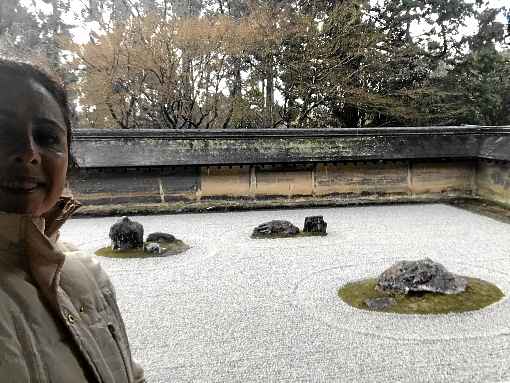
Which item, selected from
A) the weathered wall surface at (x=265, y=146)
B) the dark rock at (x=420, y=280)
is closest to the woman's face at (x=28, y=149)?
the dark rock at (x=420, y=280)

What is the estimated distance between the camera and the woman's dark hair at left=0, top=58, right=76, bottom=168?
118cm

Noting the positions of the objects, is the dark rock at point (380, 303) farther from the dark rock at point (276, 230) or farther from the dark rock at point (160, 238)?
the dark rock at point (160, 238)

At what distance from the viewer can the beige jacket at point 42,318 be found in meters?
1.10

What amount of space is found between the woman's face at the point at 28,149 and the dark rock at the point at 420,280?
5604 mm

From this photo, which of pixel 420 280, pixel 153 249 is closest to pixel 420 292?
pixel 420 280

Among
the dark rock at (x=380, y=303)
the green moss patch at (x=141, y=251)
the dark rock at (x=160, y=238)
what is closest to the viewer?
the dark rock at (x=380, y=303)

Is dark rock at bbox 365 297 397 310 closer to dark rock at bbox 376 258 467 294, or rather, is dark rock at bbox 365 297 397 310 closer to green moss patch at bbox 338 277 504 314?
green moss patch at bbox 338 277 504 314

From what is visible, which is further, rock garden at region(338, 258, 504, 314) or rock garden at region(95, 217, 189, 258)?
rock garden at region(95, 217, 189, 258)

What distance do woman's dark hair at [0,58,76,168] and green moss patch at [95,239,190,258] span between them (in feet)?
24.2

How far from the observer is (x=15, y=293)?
3.75 feet

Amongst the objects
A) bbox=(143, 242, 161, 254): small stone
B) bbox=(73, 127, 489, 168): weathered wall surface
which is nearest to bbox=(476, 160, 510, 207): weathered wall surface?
bbox=(73, 127, 489, 168): weathered wall surface

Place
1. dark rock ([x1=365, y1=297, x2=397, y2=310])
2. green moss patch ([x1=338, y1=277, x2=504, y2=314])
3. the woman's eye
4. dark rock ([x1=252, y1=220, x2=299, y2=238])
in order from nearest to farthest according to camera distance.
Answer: the woman's eye → green moss patch ([x1=338, y1=277, x2=504, y2=314]) → dark rock ([x1=365, y1=297, x2=397, y2=310]) → dark rock ([x1=252, y1=220, x2=299, y2=238])

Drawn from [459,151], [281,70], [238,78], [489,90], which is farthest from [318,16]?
[459,151]

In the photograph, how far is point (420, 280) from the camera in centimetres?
611
